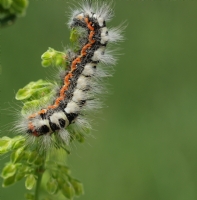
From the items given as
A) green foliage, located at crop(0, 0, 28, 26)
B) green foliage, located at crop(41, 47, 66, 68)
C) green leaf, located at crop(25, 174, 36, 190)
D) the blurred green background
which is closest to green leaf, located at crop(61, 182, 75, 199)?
green leaf, located at crop(25, 174, 36, 190)

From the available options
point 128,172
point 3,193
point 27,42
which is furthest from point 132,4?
point 3,193

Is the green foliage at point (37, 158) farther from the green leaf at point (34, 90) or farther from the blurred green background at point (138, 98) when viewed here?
the blurred green background at point (138, 98)

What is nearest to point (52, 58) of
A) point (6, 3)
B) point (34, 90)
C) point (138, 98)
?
point (34, 90)

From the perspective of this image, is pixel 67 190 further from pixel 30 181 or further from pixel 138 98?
pixel 138 98

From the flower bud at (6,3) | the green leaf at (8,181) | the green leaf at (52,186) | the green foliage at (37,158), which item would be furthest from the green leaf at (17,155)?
the flower bud at (6,3)

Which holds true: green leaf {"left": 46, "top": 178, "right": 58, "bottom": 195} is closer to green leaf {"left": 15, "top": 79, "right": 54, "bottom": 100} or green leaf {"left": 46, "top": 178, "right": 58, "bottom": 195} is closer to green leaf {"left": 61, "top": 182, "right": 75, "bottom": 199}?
green leaf {"left": 61, "top": 182, "right": 75, "bottom": 199}

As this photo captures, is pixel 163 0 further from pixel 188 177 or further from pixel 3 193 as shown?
pixel 3 193
